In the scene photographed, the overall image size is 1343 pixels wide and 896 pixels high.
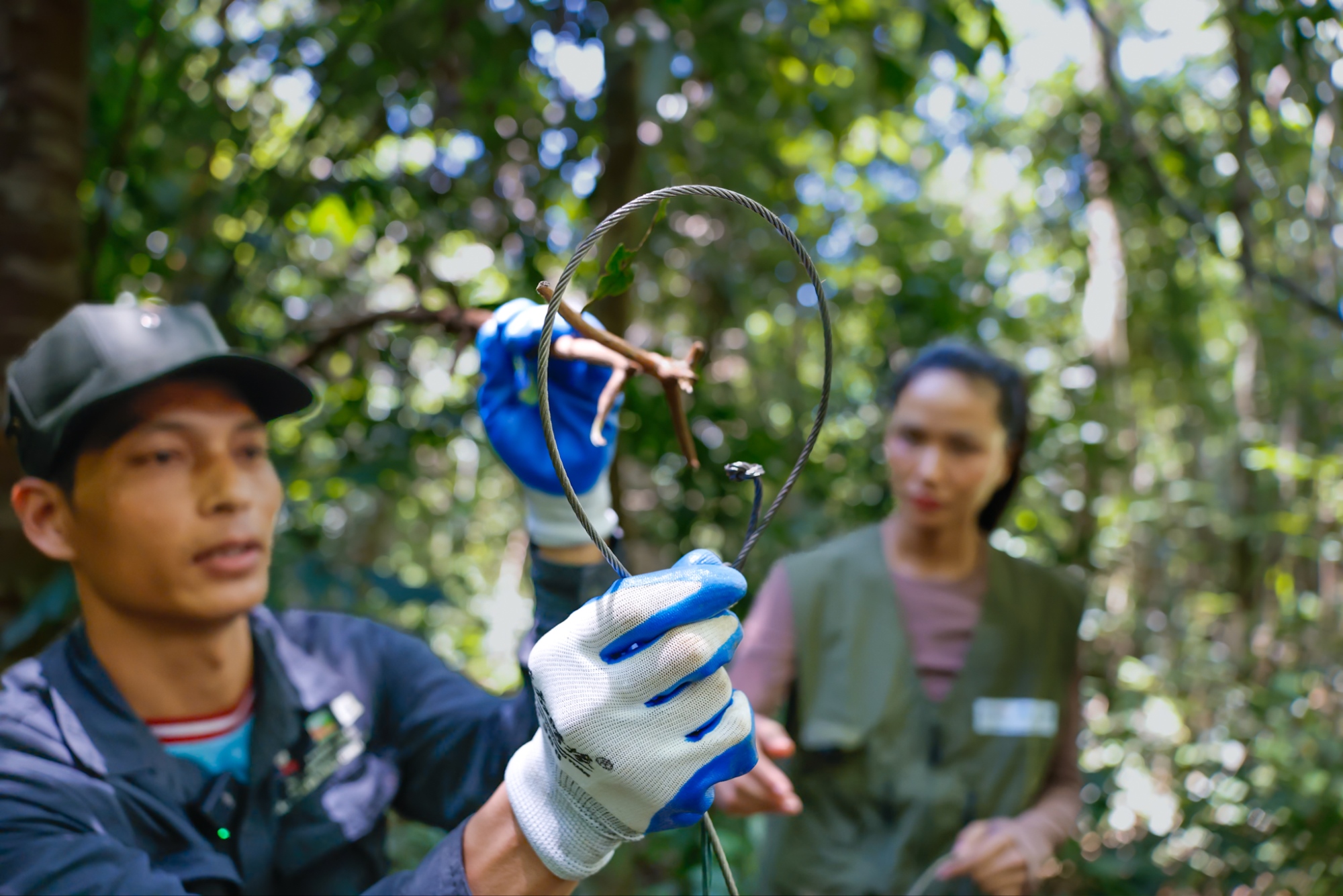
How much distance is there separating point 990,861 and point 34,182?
254 centimetres

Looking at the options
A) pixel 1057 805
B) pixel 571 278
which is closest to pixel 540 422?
pixel 571 278

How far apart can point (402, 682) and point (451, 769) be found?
18cm

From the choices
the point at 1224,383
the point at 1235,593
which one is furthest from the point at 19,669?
the point at 1224,383

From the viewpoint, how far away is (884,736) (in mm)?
1979

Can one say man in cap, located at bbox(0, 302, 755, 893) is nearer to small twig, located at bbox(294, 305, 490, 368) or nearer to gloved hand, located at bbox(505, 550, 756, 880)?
gloved hand, located at bbox(505, 550, 756, 880)

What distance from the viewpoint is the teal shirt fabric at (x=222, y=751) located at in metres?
1.42

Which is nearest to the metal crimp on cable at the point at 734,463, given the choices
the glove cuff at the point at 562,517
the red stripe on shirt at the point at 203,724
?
the glove cuff at the point at 562,517

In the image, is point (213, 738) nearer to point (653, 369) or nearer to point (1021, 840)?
point (653, 369)

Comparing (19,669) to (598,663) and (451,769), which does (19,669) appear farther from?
(598,663)

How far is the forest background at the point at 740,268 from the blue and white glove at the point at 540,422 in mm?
143

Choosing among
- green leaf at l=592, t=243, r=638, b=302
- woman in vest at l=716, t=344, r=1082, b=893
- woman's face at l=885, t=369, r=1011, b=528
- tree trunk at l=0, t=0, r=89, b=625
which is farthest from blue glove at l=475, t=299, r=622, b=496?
tree trunk at l=0, t=0, r=89, b=625

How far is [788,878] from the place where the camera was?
201 cm

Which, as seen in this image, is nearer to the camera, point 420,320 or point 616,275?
point 616,275

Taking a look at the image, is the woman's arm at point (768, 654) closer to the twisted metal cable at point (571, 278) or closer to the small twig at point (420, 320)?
the small twig at point (420, 320)
